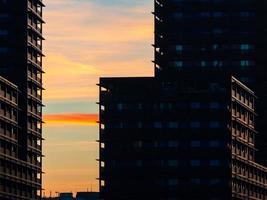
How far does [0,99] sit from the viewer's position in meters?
198

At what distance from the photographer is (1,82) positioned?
198750mm

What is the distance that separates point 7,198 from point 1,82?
20456mm

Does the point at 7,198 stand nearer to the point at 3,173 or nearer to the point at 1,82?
the point at 3,173

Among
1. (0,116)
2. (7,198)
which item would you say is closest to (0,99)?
(0,116)

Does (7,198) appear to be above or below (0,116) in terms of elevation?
below

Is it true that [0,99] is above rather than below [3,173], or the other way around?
above

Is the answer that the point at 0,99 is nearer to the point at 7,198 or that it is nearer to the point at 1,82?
the point at 1,82

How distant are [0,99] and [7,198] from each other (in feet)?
57.6

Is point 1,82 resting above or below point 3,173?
above

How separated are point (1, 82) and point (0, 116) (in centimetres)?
620

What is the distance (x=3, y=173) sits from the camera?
645 feet

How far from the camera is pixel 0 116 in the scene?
646 feet

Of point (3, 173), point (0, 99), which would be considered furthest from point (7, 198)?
point (0, 99)

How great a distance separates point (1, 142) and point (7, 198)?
10.1m
